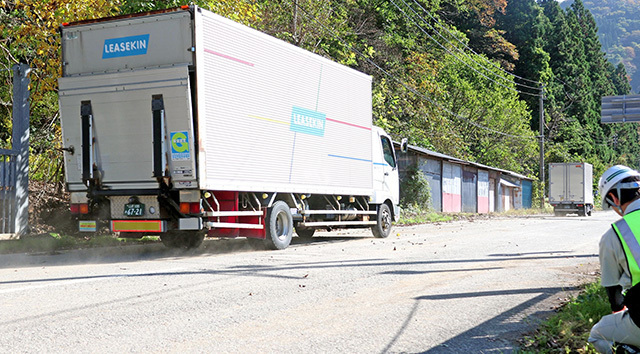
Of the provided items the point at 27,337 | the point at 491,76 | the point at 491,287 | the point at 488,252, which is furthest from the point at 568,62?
the point at 27,337

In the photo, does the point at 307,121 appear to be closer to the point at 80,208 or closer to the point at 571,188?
the point at 80,208

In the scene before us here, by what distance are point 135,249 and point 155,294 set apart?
19.8 feet

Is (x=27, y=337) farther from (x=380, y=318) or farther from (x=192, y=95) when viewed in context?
(x=192, y=95)

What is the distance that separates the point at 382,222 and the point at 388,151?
2.11 m

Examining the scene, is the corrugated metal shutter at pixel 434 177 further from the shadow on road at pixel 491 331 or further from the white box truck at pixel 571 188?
the shadow on road at pixel 491 331

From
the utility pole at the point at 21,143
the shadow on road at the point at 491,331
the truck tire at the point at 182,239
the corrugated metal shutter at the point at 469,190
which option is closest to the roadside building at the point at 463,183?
the corrugated metal shutter at the point at 469,190

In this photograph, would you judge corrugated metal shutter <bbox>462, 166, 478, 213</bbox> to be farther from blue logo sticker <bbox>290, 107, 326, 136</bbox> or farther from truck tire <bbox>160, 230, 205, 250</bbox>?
truck tire <bbox>160, 230, 205, 250</bbox>

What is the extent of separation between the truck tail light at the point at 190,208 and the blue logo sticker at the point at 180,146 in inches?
30.0

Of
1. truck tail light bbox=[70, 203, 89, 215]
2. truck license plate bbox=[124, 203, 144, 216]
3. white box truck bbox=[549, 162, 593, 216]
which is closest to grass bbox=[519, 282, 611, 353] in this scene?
truck license plate bbox=[124, 203, 144, 216]

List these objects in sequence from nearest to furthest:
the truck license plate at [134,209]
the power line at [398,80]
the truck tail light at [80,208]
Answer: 1. the truck license plate at [134,209]
2. the truck tail light at [80,208]
3. the power line at [398,80]

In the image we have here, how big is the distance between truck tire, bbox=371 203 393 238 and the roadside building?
14.6 m

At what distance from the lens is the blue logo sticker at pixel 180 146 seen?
10.2 metres

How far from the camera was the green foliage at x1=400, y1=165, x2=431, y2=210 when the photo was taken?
34312 mm

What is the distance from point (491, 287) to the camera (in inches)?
305
